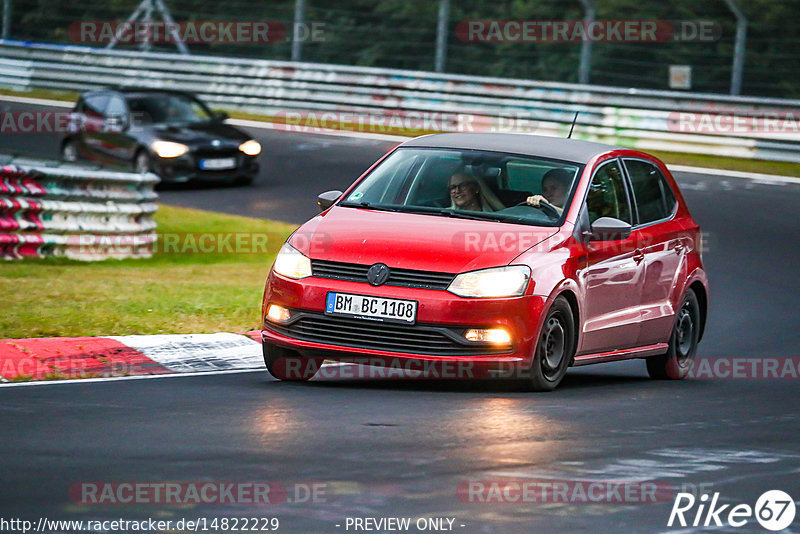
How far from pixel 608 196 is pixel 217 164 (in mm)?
14259

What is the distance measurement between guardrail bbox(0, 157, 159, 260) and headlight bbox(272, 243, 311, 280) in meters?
7.30

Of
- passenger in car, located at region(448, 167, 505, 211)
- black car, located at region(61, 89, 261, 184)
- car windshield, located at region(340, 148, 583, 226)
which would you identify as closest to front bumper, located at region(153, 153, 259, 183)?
black car, located at region(61, 89, 261, 184)

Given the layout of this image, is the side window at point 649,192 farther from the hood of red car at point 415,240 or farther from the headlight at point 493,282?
the headlight at point 493,282

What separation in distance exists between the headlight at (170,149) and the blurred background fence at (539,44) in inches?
268

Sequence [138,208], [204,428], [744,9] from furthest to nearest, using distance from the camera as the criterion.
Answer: [744,9] < [138,208] < [204,428]

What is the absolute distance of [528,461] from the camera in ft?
23.2

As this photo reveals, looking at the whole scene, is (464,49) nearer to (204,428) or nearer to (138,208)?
(138,208)

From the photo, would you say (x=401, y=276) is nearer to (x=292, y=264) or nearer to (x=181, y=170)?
(x=292, y=264)

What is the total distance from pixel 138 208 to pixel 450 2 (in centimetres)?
1292

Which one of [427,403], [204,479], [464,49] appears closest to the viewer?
[204,479]

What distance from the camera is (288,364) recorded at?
31.7 ft

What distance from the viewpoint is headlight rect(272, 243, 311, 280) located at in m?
9.20

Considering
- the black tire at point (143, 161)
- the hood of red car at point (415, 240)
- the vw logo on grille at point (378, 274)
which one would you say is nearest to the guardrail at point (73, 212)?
the black tire at point (143, 161)

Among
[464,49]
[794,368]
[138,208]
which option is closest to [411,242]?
[794,368]
